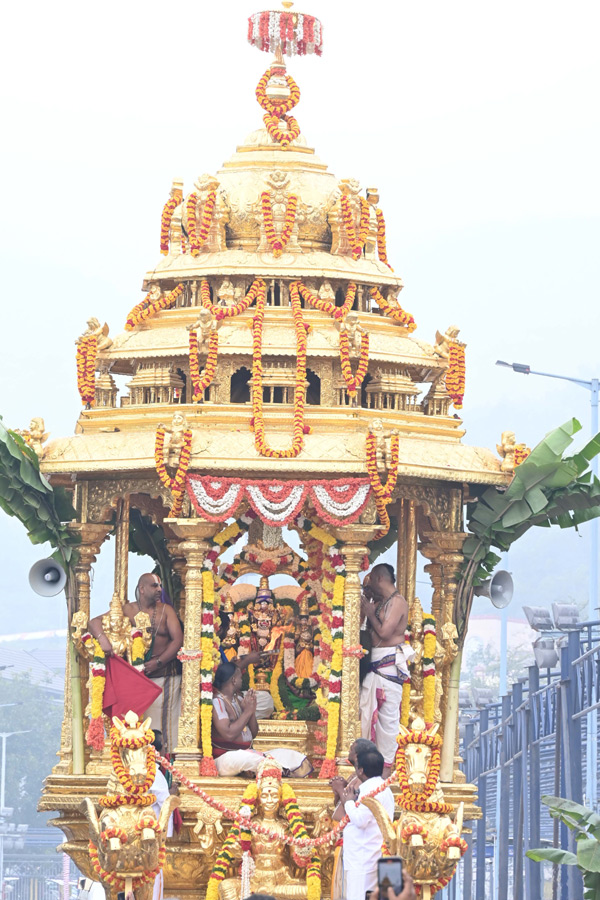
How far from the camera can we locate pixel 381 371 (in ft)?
73.4

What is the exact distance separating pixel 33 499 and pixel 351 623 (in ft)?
11.6

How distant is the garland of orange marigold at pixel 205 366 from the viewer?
846 inches

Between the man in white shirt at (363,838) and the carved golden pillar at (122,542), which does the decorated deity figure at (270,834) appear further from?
the carved golden pillar at (122,542)

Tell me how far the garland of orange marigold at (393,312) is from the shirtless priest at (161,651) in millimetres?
3690

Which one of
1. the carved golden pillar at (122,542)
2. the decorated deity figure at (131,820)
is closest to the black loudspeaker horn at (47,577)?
the carved golden pillar at (122,542)

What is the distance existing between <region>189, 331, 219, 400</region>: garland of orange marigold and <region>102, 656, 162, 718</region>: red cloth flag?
2811mm

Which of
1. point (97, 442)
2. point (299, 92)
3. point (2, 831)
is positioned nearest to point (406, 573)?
point (97, 442)

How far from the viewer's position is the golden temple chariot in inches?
822

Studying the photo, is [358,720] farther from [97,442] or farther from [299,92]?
[299,92]

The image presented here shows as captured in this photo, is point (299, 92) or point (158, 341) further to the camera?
point (299, 92)

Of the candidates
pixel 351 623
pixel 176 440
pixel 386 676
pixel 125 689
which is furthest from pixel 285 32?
pixel 125 689

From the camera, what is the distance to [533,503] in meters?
21.9

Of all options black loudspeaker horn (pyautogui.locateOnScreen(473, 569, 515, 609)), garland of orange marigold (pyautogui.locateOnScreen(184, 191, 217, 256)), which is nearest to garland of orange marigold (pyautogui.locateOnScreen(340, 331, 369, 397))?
garland of orange marigold (pyautogui.locateOnScreen(184, 191, 217, 256))

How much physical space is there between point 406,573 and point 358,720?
2138 millimetres
